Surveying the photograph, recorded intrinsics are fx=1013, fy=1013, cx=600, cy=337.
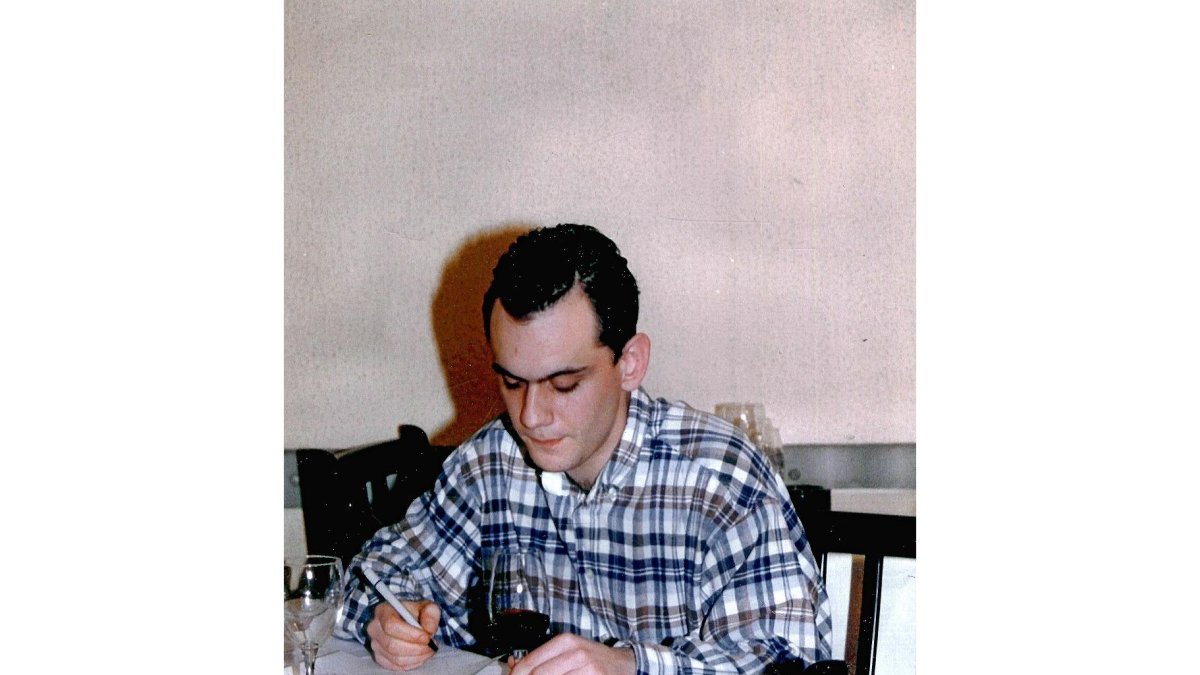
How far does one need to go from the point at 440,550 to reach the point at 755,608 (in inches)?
23.5

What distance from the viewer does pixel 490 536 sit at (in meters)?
1.73

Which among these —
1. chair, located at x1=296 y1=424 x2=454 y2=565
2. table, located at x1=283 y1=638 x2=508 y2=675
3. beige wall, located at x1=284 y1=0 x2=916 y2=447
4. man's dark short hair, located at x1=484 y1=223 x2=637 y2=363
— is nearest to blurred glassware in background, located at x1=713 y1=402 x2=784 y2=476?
beige wall, located at x1=284 y1=0 x2=916 y2=447

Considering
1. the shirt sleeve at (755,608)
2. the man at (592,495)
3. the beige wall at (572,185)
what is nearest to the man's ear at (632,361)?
the man at (592,495)

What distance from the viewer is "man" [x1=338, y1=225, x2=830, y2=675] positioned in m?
1.46

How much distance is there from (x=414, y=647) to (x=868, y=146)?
219 cm

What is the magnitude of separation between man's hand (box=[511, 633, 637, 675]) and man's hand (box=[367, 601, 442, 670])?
159 mm

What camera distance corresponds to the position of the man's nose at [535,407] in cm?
154

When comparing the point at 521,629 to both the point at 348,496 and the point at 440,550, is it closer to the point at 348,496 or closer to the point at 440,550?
the point at 440,550

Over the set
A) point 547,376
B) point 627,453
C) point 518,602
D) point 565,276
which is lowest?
point 518,602

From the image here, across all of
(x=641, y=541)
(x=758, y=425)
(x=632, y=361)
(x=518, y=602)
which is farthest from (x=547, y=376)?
(x=758, y=425)

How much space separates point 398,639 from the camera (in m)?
1.24
